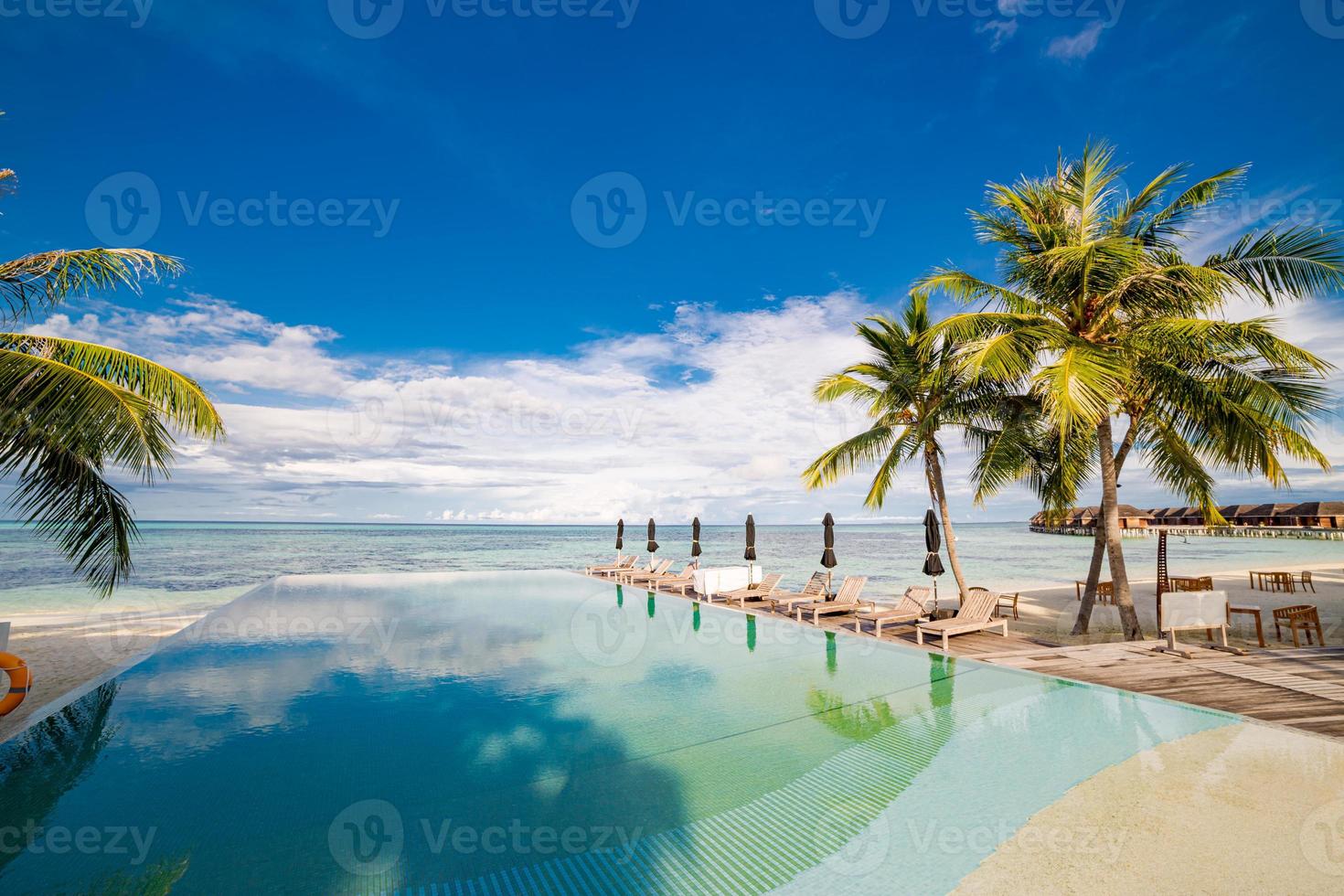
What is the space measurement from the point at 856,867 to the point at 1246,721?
4492mm

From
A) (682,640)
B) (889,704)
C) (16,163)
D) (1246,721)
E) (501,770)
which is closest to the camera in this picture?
(501,770)

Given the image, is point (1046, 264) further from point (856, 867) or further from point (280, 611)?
point (280, 611)

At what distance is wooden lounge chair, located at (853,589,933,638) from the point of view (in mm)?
10062

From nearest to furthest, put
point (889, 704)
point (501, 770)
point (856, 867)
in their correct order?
point (856, 867), point (501, 770), point (889, 704)

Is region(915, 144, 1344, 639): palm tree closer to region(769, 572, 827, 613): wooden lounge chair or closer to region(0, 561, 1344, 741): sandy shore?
region(0, 561, 1344, 741): sandy shore

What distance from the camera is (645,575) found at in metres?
18.1

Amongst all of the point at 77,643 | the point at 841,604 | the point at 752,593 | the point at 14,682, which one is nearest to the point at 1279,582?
the point at 841,604

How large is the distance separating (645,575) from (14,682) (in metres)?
13.7

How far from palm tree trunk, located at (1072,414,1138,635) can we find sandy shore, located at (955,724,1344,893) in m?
5.10

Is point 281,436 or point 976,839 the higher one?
point 281,436

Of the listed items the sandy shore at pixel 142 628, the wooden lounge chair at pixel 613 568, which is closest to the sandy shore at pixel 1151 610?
the sandy shore at pixel 142 628

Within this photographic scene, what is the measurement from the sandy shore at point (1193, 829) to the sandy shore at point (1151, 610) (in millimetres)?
5386

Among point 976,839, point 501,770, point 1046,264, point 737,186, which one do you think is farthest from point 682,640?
point 737,186

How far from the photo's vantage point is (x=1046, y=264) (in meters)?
8.20
